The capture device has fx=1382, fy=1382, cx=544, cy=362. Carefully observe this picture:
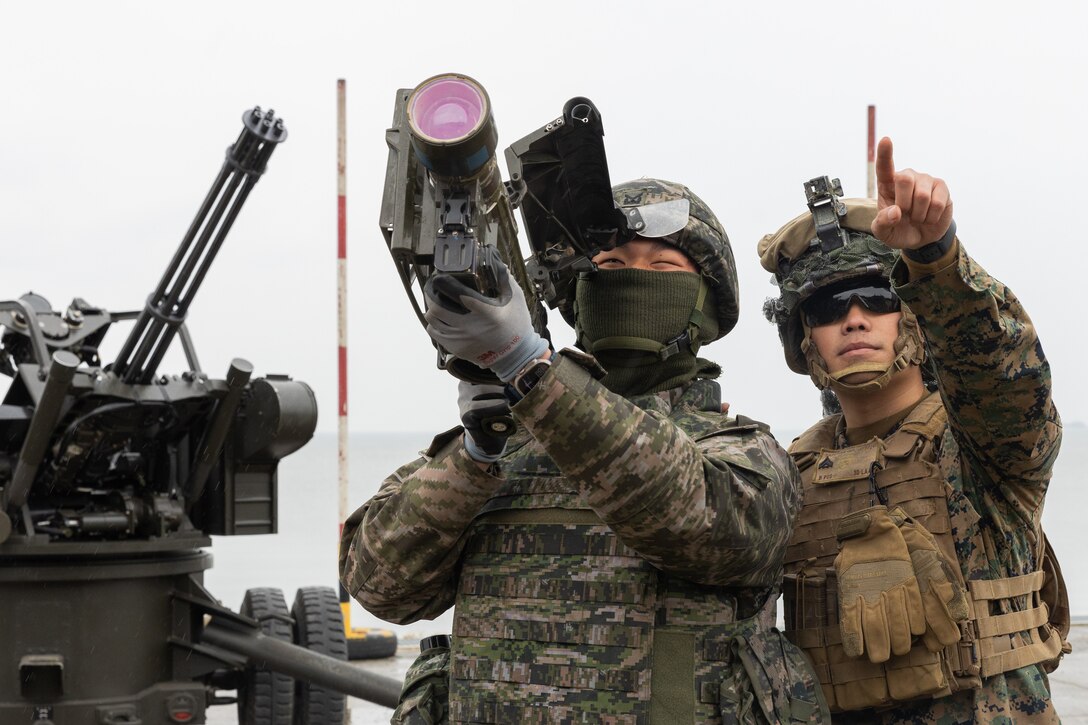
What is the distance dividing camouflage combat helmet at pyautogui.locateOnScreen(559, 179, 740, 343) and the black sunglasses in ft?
1.35

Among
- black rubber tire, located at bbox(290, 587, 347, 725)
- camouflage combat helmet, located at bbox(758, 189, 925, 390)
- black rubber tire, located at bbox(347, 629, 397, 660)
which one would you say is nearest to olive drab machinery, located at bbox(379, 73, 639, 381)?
camouflage combat helmet, located at bbox(758, 189, 925, 390)

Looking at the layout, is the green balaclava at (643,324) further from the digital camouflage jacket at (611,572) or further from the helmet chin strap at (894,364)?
the helmet chin strap at (894,364)

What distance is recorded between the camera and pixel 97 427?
6184 mm

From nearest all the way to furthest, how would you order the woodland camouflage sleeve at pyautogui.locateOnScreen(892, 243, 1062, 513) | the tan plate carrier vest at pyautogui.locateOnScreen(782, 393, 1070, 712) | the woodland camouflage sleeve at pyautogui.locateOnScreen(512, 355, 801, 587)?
the woodland camouflage sleeve at pyautogui.locateOnScreen(512, 355, 801, 587) → the woodland camouflage sleeve at pyautogui.locateOnScreen(892, 243, 1062, 513) → the tan plate carrier vest at pyautogui.locateOnScreen(782, 393, 1070, 712)

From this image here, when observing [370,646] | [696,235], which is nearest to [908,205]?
[696,235]

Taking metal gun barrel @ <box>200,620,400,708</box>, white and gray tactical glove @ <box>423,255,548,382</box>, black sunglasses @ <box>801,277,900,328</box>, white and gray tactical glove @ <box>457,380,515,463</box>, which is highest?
black sunglasses @ <box>801,277,900,328</box>

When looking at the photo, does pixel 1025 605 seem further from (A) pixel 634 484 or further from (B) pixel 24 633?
(B) pixel 24 633

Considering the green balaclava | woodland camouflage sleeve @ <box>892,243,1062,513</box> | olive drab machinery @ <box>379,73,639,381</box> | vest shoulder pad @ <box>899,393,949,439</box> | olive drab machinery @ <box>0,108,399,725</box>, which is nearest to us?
olive drab machinery @ <box>379,73,639,381</box>

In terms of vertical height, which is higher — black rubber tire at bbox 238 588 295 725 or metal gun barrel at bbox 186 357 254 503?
metal gun barrel at bbox 186 357 254 503

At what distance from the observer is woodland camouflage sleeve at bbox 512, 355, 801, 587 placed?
2178 mm

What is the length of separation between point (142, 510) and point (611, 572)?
4.41 m

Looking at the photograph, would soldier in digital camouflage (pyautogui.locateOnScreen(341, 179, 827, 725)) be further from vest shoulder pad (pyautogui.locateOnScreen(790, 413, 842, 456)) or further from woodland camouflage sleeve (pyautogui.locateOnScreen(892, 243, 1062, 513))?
vest shoulder pad (pyautogui.locateOnScreen(790, 413, 842, 456))

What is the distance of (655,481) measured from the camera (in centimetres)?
221

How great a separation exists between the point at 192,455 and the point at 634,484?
195 inches
